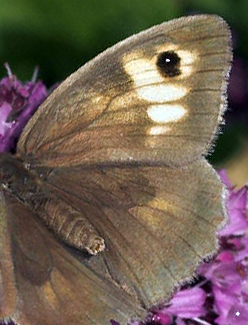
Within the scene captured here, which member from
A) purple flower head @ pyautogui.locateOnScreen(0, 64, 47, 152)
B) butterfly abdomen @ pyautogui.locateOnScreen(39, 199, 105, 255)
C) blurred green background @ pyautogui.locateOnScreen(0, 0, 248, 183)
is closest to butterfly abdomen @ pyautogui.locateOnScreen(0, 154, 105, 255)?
butterfly abdomen @ pyautogui.locateOnScreen(39, 199, 105, 255)

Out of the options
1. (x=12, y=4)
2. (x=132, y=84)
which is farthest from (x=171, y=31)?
(x=12, y=4)

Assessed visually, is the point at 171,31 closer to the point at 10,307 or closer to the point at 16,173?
the point at 16,173

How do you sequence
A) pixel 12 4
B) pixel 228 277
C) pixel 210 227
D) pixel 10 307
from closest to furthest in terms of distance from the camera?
pixel 10 307, pixel 210 227, pixel 228 277, pixel 12 4

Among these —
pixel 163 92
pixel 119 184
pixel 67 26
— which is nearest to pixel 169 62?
pixel 163 92

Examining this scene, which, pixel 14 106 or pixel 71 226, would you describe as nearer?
pixel 71 226

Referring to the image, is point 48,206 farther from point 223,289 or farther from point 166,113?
point 223,289

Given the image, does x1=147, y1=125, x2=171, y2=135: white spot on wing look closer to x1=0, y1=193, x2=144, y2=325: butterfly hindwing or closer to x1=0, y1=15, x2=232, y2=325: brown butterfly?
x1=0, y1=15, x2=232, y2=325: brown butterfly
